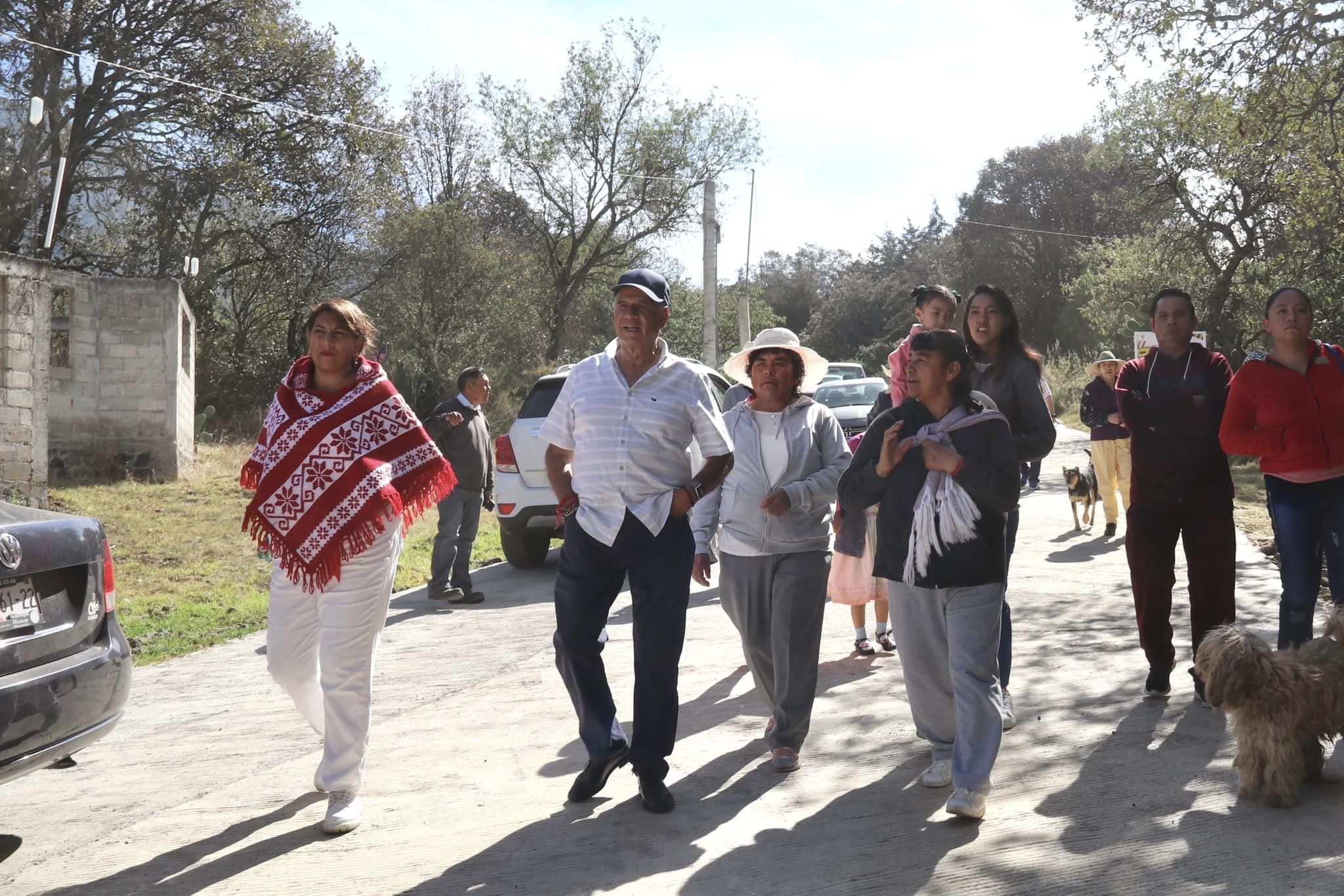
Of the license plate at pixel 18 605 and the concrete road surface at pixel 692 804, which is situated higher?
the license plate at pixel 18 605

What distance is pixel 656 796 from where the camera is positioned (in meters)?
4.42

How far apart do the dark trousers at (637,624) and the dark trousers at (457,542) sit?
211 inches

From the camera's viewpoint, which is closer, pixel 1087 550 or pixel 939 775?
pixel 939 775

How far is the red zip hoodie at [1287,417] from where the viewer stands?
5.27 meters

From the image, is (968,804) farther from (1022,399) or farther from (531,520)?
(531,520)

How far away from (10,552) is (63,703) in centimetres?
55

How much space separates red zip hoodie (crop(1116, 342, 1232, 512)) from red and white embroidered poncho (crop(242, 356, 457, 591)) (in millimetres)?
3356

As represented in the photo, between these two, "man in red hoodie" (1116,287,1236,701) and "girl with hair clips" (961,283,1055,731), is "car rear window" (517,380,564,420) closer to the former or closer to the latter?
"girl with hair clips" (961,283,1055,731)

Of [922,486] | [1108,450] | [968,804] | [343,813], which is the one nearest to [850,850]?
[968,804]

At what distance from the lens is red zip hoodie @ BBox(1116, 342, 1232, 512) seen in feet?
18.1

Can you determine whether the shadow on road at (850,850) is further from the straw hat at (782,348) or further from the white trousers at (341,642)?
the straw hat at (782,348)

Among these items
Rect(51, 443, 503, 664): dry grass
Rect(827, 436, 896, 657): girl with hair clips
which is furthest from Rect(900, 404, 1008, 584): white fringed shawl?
Rect(51, 443, 503, 664): dry grass

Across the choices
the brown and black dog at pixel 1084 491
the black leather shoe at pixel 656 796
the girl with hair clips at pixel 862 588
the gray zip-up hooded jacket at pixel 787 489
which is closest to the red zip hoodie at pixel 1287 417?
the girl with hair clips at pixel 862 588

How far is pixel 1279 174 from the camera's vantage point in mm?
13812
